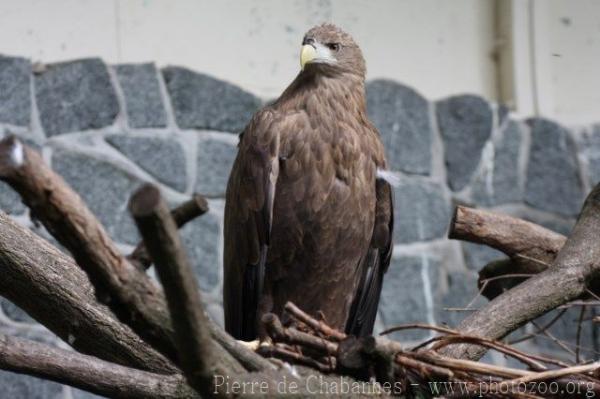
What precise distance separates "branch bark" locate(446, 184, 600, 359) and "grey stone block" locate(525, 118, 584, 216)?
288cm

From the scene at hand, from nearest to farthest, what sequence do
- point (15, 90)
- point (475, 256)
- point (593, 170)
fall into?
point (15, 90)
point (475, 256)
point (593, 170)

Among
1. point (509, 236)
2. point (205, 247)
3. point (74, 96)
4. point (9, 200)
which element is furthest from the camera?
point (205, 247)

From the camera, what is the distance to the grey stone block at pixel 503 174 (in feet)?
20.1

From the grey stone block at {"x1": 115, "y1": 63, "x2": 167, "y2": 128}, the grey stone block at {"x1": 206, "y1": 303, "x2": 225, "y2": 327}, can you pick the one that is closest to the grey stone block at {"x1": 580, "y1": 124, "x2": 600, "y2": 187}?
the grey stone block at {"x1": 206, "y1": 303, "x2": 225, "y2": 327}

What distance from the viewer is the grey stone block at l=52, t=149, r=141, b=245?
198 inches

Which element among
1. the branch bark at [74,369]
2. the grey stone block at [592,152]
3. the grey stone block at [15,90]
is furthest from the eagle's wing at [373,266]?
the grey stone block at [592,152]

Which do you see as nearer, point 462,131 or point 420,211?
point 420,211

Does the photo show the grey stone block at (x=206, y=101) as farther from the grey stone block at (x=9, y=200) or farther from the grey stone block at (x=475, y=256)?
the grey stone block at (x=475, y=256)

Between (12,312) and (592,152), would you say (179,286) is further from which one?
(592,152)

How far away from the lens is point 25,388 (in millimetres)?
4867

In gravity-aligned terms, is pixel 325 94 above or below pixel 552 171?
above

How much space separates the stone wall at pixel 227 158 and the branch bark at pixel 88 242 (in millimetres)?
2855

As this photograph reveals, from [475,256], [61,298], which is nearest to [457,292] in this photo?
[475,256]

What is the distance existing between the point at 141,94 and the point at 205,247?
2.50 feet
